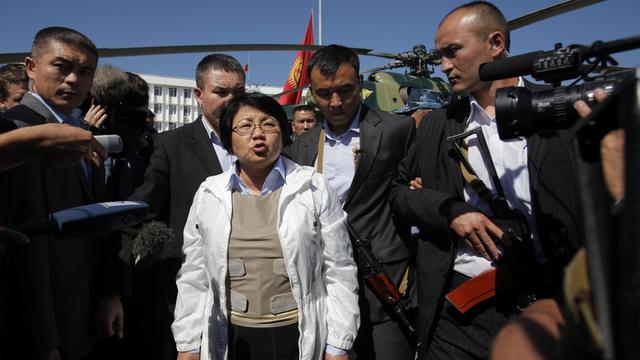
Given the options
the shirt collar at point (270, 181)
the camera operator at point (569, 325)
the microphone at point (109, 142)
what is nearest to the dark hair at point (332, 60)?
the shirt collar at point (270, 181)

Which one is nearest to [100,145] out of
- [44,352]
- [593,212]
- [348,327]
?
[44,352]

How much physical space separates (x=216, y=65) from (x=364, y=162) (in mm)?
1302

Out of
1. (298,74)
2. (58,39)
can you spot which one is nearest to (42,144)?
(58,39)

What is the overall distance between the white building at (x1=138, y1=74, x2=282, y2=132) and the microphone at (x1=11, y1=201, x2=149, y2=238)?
5993 centimetres

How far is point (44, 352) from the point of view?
187 centimetres

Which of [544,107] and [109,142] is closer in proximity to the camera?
[544,107]

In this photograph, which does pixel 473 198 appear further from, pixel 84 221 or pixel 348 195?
pixel 84 221

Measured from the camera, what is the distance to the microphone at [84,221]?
47.2 inches

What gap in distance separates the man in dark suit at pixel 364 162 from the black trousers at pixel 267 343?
829mm

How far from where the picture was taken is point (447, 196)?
7.12 feet

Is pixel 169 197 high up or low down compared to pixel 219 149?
down

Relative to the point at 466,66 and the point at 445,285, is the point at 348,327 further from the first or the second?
the point at 466,66

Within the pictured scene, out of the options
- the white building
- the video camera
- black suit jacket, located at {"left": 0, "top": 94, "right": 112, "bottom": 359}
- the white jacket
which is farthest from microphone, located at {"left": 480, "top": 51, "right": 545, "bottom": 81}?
the white building

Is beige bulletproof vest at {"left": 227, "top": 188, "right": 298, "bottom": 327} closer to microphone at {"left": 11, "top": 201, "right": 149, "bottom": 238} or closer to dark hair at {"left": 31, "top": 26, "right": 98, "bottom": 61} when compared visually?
microphone at {"left": 11, "top": 201, "right": 149, "bottom": 238}
